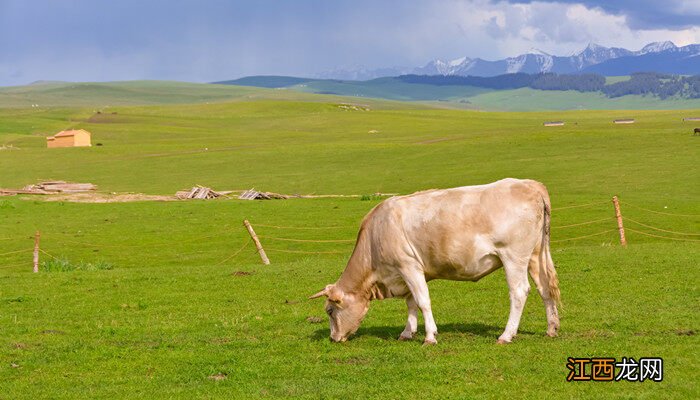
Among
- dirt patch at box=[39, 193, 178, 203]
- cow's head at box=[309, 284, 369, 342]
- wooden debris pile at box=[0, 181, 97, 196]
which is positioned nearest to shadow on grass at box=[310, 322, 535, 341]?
cow's head at box=[309, 284, 369, 342]

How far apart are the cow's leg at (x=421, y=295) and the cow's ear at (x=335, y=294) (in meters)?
1.32

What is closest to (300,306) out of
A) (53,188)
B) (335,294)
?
(335,294)

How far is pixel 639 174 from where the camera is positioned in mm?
55250

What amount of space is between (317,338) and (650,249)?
15888 mm

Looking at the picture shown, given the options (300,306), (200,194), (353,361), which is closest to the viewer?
(353,361)

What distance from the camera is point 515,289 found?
14.8 m

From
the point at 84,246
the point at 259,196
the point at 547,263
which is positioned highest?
the point at 547,263

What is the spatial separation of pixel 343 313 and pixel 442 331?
6.52 ft

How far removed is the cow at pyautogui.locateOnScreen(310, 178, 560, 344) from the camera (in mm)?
14727

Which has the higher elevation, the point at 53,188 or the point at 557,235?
the point at 557,235

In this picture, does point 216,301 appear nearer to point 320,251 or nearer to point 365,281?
point 365,281

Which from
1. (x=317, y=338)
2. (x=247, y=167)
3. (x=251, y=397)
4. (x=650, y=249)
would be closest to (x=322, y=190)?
(x=247, y=167)

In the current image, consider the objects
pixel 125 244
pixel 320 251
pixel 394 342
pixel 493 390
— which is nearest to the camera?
pixel 493 390

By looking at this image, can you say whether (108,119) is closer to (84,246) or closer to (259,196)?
(259,196)
